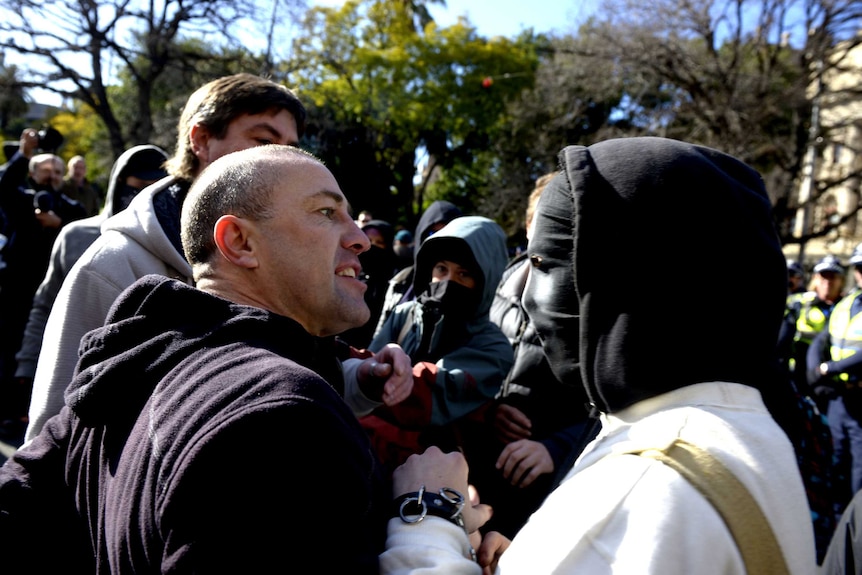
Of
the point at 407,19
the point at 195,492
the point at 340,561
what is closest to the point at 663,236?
the point at 340,561

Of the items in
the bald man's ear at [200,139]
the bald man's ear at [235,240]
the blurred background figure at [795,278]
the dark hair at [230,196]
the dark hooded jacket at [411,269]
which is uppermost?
the bald man's ear at [200,139]

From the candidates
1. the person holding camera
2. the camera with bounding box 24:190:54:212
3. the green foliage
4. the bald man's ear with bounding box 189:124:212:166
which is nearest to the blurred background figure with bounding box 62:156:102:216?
the person holding camera

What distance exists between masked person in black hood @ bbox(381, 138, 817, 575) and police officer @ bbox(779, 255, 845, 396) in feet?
20.5

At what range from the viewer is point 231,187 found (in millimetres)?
1659

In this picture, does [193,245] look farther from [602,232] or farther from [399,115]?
[399,115]

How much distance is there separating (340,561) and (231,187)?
0.99m

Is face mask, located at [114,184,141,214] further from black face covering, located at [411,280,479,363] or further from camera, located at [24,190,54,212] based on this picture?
camera, located at [24,190,54,212]

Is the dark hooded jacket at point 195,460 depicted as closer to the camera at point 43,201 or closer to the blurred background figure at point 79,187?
the camera at point 43,201

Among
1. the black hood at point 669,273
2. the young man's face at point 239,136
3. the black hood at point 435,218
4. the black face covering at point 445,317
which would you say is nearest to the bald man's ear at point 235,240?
the black hood at point 669,273

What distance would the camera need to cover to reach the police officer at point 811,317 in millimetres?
6715

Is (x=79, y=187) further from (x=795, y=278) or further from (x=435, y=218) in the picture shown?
(x=795, y=278)

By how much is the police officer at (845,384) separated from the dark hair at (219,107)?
476 centimetres

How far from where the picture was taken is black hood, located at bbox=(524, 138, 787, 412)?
3.88 feet

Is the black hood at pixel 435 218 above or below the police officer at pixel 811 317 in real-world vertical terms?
above
